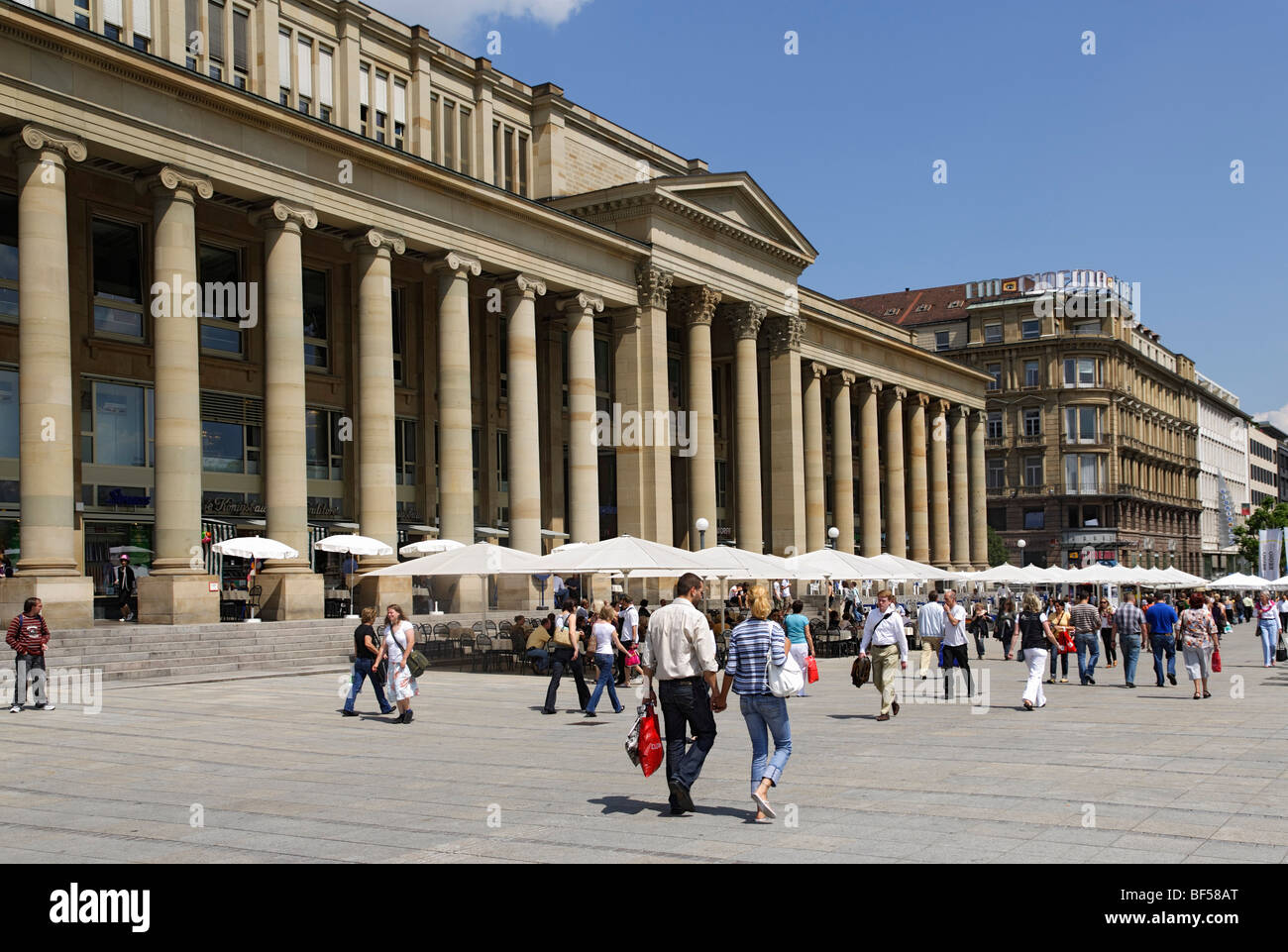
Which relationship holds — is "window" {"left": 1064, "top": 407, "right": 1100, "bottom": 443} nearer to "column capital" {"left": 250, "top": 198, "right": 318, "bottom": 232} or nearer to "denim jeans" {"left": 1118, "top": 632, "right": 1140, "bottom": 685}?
"column capital" {"left": 250, "top": 198, "right": 318, "bottom": 232}

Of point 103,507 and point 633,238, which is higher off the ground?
point 633,238

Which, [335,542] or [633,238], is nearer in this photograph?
[335,542]

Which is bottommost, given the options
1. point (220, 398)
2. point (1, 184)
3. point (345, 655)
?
point (345, 655)

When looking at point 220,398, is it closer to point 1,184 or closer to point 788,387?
point 1,184

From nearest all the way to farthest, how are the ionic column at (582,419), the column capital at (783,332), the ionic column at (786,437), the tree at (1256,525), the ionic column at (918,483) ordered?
the ionic column at (582,419) < the ionic column at (786,437) < the column capital at (783,332) < the ionic column at (918,483) < the tree at (1256,525)

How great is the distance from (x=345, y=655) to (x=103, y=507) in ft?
30.3

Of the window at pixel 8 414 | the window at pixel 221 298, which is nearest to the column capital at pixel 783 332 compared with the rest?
the window at pixel 221 298

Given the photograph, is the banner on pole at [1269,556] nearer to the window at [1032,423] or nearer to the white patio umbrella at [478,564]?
the window at [1032,423]

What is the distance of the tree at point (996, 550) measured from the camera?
92.1m

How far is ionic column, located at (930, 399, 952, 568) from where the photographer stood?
74000 millimetres

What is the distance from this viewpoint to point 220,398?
3794 cm

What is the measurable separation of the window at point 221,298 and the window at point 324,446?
377cm
